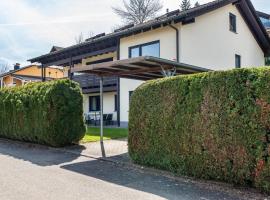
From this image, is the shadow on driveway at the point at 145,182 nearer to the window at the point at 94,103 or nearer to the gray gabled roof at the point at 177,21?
the gray gabled roof at the point at 177,21

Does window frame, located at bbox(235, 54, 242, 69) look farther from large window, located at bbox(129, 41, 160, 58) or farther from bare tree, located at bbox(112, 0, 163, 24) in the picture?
bare tree, located at bbox(112, 0, 163, 24)

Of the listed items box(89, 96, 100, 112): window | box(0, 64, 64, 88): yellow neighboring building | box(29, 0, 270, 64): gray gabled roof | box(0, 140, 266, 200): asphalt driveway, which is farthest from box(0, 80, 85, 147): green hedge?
box(0, 64, 64, 88): yellow neighboring building

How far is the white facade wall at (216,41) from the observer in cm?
1747

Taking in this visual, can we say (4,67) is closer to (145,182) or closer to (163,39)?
(163,39)

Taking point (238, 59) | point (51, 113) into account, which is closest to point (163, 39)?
point (238, 59)

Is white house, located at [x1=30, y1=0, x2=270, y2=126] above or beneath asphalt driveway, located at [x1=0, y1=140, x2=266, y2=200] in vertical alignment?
above

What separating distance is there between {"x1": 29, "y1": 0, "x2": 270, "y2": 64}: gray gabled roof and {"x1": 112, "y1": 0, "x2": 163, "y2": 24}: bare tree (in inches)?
635

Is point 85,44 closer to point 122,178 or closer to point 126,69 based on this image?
point 126,69

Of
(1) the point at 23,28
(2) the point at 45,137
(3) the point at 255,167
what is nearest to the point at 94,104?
(1) the point at 23,28

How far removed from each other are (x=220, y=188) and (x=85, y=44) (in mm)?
17004

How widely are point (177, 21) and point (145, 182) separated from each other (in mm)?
11682

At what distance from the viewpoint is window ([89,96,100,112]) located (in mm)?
25984

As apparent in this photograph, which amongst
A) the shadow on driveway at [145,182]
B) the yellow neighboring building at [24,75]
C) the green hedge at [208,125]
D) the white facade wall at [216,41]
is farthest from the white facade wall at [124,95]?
the yellow neighboring building at [24,75]

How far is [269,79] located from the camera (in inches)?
226
